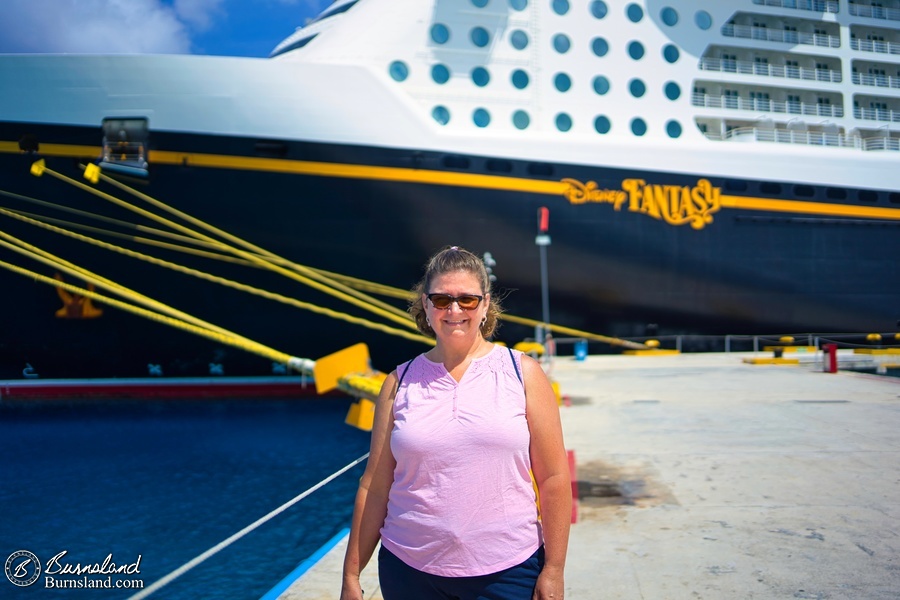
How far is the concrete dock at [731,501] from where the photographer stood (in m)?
3.33

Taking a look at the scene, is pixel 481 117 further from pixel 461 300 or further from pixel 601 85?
pixel 461 300

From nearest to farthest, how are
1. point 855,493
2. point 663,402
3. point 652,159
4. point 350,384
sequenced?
point 855,493 → point 350,384 → point 663,402 → point 652,159

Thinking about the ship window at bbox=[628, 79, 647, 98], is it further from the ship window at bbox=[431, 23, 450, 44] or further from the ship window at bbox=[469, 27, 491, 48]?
the ship window at bbox=[431, 23, 450, 44]

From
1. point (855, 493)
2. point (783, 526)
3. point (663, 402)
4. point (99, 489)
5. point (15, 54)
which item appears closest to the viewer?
point (783, 526)

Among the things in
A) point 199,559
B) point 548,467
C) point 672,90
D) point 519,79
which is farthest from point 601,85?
point 548,467

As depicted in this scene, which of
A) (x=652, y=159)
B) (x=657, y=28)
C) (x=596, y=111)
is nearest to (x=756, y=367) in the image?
(x=652, y=159)

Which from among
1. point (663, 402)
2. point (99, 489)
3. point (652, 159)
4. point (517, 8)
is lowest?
point (99, 489)

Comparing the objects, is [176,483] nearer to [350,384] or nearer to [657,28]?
[350,384]

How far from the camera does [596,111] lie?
13.8 meters

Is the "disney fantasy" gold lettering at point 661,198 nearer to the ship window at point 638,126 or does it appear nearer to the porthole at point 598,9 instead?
the ship window at point 638,126

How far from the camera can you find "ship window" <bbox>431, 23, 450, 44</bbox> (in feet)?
43.1

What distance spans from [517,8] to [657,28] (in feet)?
11.5

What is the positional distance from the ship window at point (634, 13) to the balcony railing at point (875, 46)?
6.47m

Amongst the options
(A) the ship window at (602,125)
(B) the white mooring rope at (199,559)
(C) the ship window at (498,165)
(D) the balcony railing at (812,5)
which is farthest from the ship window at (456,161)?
(D) the balcony railing at (812,5)
